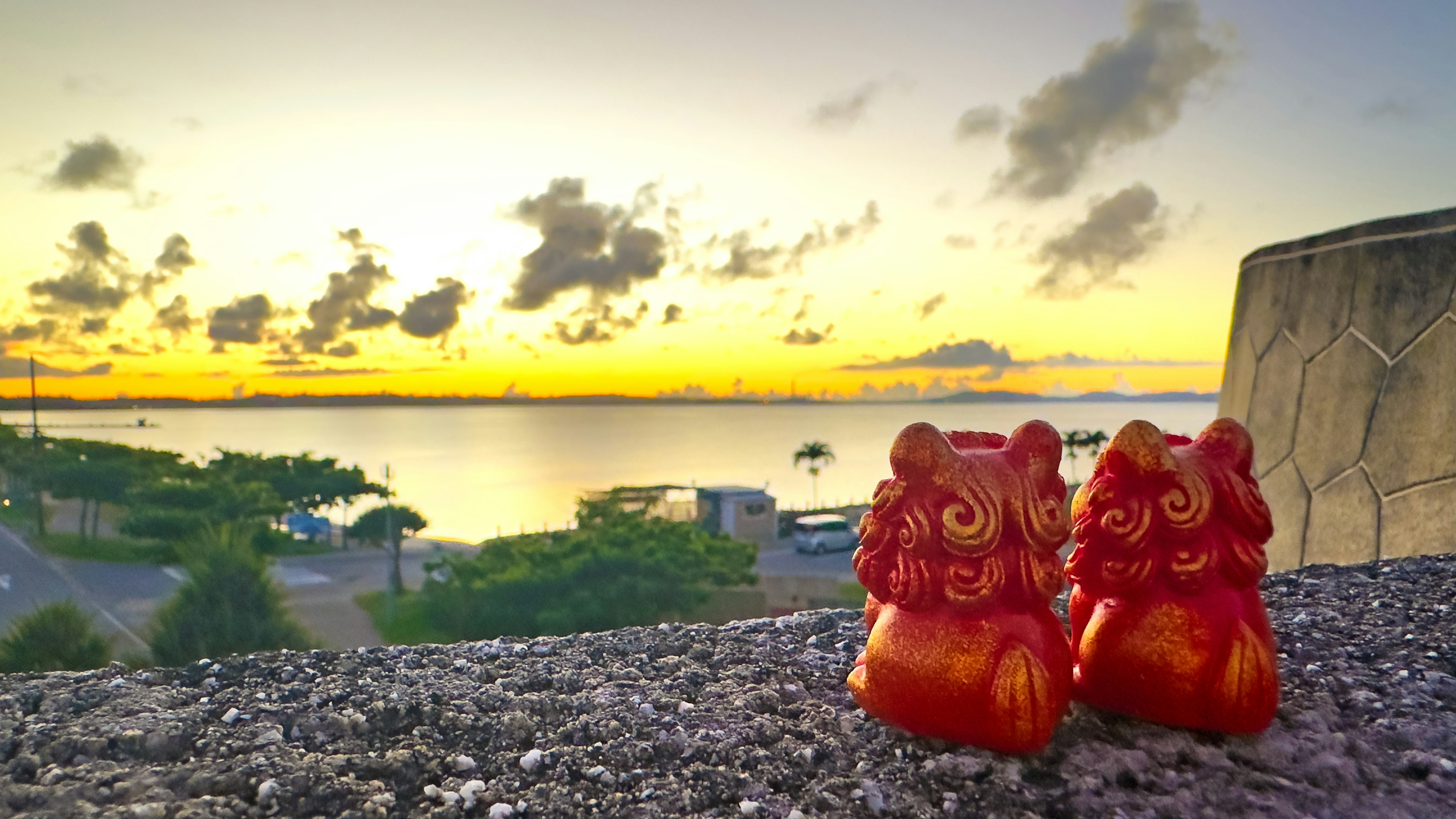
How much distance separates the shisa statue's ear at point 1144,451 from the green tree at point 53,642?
8.62m

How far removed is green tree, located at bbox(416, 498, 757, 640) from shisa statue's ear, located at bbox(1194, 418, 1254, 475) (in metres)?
11.2

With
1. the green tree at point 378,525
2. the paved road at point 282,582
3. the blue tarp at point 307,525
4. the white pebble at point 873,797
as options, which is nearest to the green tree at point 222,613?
the paved road at point 282,582

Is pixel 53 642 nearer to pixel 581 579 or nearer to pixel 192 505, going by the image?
pixel 581 579

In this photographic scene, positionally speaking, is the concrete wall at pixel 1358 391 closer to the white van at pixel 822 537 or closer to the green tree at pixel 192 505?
the green tree at pixel 192 505

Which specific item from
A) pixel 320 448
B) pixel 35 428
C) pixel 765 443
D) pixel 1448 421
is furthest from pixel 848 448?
pixel 1448 421

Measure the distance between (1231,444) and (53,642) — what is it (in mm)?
9358

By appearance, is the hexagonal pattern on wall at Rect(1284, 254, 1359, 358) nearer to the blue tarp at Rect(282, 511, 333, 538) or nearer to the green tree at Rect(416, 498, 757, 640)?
the green tree at Rect(416, 498, 757, 640)

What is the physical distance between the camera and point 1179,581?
1938mm

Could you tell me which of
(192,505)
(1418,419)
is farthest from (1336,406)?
(192,505)

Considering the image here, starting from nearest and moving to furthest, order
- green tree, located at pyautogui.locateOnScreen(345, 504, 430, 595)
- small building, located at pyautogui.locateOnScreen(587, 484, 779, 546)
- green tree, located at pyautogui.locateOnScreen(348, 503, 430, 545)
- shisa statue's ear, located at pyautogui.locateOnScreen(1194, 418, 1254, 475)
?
shisa statue's ear, located at pyautogui.locateOnScreen(1194, 418, 1254, 475) < small building, located at pyautogui.locateOnScreen(587, 484, 779, 546) < green tree, located at pyautogui.locateOnScreen(345, 504, 430, 595) < green tree, located at pyautogui.locateOnScreen(348, 503, 430, 545)

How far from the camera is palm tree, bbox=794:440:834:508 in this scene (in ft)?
130

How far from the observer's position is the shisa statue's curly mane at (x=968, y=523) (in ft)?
5.99

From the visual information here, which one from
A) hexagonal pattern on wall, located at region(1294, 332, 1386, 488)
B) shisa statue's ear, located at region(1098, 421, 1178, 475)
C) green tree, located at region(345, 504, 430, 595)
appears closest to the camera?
shisa statue's ear, located at region(1098, 421, 1178, 475)

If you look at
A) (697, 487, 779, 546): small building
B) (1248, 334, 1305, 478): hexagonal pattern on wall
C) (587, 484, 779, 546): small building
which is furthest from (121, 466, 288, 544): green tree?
(1248, 334, 1305, 478): hexagonal pattern on wall
